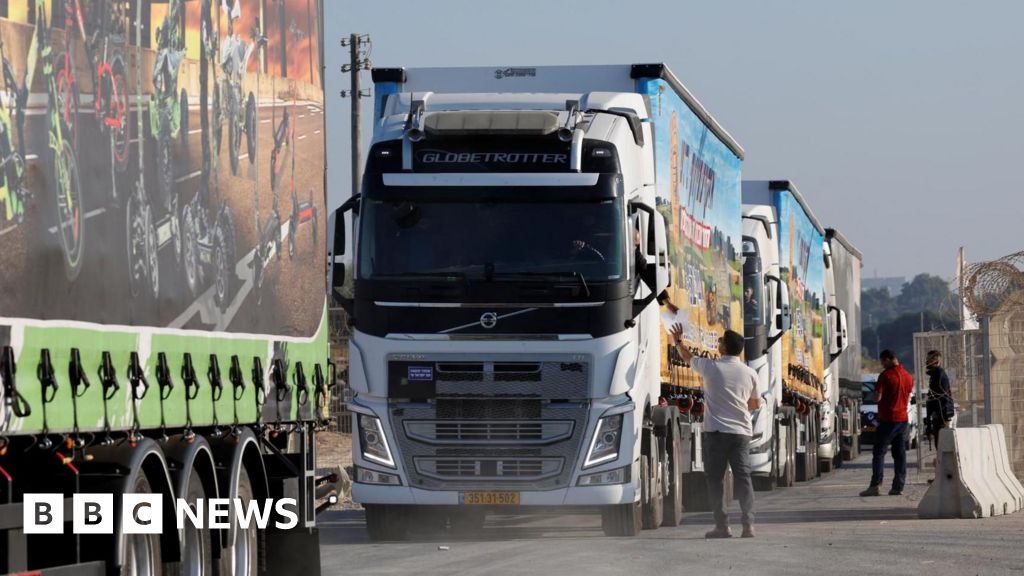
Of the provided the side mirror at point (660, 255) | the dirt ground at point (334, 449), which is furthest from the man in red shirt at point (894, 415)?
the dirt ground at point (334, 449)

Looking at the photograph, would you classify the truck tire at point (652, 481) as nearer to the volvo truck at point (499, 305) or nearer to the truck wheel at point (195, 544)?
the volvo truck at point (499, 305)

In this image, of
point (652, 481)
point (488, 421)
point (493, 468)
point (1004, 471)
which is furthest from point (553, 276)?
point (1004, 471)

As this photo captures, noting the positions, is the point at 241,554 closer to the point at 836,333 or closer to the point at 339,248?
the point at 339,248

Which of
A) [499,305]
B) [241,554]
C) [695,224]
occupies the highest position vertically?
[695,224]

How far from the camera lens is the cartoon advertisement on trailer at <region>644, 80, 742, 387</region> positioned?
19438 millimetres

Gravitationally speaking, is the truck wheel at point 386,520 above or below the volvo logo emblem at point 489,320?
below

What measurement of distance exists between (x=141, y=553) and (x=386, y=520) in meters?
8.13

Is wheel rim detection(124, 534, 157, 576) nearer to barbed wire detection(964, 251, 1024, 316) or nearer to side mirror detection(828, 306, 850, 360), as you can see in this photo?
barbed wire detection(964, 251, 1024, 316)

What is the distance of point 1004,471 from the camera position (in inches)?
869

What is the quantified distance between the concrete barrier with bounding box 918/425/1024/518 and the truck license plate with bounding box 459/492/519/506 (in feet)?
17.5

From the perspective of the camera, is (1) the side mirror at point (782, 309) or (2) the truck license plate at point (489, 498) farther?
(1) the side mirror at point (782, 309)

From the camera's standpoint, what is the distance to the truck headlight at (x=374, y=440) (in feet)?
55.5

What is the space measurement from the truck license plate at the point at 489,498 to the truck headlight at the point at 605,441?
0.66m

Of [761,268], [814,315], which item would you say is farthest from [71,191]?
[814,315]
